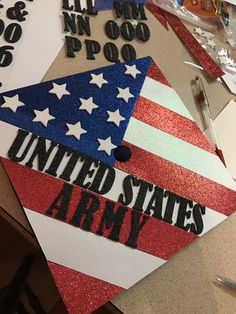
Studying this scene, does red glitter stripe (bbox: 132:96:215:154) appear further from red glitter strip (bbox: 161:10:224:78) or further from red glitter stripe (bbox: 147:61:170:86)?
red glitter strip (bbox: 161:10:224:78)

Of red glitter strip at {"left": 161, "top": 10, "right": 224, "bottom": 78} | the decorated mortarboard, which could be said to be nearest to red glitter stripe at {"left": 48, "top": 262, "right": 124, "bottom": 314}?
the decorated mortarboard

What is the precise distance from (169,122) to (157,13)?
0.28 metres

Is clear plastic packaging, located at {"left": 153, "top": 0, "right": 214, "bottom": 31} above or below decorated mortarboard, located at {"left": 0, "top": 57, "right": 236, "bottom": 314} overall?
above

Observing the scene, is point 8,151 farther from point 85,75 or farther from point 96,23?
point 96,23

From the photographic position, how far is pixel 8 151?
0.60 meters

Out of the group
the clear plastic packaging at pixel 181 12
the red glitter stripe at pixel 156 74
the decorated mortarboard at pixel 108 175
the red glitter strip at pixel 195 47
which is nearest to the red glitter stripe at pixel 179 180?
the decorated mortarboard at pixel 108 175

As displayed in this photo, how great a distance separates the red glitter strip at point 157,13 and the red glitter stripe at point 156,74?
16 cm

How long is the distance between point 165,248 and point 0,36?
1.48ft

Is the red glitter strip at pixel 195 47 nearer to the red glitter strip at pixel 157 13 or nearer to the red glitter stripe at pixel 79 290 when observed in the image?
the red glitter strip at pixel 157 13

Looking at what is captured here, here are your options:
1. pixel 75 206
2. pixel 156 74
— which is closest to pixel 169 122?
pixel 156 74

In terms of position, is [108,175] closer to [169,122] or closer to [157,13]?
[169,122]

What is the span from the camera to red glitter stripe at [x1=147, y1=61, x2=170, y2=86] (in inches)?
28.8

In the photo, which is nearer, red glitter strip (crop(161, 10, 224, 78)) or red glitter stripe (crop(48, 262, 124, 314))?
red glitter stripe (crop(48, 262, 124, 314))

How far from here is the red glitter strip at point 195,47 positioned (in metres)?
0.85
